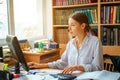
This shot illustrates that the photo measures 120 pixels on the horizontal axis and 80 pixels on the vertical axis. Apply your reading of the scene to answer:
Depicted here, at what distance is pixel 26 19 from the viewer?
3.66 metres

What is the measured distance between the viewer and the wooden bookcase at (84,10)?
3.25 metres

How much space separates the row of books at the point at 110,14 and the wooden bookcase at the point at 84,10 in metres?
0.02

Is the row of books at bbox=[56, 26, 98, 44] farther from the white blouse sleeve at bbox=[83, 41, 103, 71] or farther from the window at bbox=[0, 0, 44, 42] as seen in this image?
the white blouse sleeve at bbox=[83, 41, 103, 71]

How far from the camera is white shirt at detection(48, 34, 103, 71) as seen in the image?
6.97 feet

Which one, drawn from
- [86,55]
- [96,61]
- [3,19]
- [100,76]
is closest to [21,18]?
[3,19]

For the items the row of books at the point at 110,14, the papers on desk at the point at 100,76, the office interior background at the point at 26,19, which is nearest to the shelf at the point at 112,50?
the row of books at the point at 110,14

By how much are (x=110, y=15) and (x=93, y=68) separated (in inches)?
55.7

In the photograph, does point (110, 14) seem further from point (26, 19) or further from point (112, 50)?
point (26, 19)

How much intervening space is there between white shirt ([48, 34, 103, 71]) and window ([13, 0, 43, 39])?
133 centimetres

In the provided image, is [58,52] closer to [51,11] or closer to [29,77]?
[51,11]

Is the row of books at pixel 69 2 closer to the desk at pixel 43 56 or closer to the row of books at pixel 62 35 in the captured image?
the row of books at pixel 62 35

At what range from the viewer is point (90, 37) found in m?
2.25

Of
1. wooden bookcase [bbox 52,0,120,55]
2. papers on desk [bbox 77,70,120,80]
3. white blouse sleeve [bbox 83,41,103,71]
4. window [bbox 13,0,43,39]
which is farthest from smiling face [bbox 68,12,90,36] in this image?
window [bbox 13,0,43,39]

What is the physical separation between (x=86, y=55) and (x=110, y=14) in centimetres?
127
